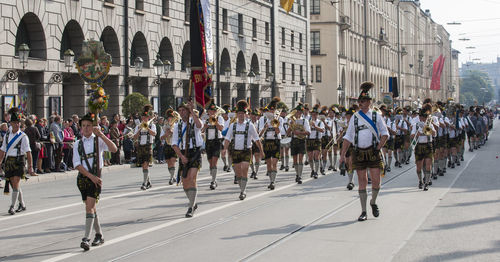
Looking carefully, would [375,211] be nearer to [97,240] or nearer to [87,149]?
[97,240]

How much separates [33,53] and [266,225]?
19.1 m

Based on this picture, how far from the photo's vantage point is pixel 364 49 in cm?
8344

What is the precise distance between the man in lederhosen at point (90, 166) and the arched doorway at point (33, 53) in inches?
708

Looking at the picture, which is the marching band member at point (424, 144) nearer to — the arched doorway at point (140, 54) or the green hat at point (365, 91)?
the green hat at point (365, 91)

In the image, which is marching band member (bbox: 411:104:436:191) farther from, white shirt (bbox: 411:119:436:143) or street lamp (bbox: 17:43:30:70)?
street lamp (bbox: 17:43:30:70)

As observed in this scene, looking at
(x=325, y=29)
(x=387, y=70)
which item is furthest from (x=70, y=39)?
(x=387, y=70)

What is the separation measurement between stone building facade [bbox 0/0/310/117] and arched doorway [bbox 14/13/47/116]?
0.13 feet

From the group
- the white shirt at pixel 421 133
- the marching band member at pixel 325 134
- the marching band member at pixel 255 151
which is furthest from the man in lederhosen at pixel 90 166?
the marching band member at pixel 325 134

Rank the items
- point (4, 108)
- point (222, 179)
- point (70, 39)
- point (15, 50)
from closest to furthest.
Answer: point (222, 179), point (4, 108), point (15, 50), point (70, 39)

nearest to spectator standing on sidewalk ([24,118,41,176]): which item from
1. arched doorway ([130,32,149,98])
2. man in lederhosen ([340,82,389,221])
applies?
man in lederhosen ([340,82,389,221])

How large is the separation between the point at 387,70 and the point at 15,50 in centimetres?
7581

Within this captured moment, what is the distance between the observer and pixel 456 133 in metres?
22.1

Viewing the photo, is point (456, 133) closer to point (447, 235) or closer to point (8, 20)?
point (447, 235)

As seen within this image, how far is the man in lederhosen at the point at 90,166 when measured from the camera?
8.95 meters
